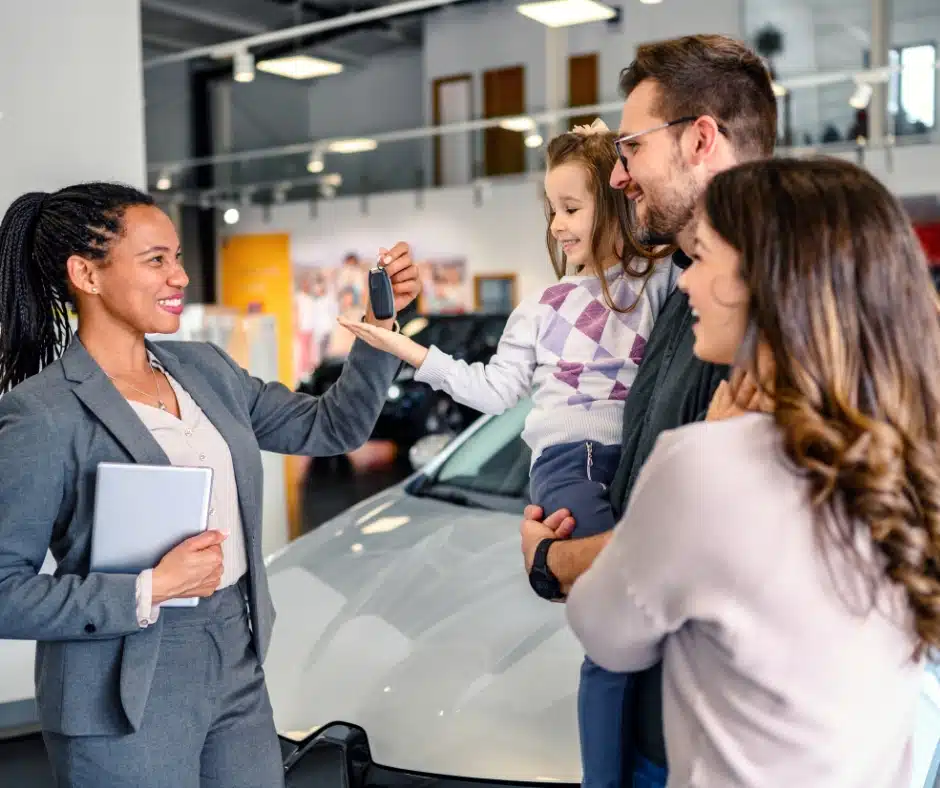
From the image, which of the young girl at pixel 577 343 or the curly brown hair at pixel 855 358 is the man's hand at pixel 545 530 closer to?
the young girl at pixel 577 343

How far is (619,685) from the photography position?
4.86 ft

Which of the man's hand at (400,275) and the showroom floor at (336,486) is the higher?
the man's hand at (400,275)

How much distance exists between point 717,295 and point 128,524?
3.34ft

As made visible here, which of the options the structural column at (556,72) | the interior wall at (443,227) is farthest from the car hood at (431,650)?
the structural column at (556,72)

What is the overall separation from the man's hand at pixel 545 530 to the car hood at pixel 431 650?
598mm

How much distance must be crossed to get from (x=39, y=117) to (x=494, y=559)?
6.75 ft

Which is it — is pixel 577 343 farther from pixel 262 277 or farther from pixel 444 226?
pixel 262 277

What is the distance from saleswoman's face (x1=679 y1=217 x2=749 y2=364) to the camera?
3.72 ft

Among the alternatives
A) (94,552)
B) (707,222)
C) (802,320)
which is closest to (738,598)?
(802,320)

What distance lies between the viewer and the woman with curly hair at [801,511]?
1038 millimetres

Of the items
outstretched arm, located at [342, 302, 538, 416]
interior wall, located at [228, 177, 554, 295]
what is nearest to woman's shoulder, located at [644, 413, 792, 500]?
outstretched arm, located at [342, 302, 538, 416]

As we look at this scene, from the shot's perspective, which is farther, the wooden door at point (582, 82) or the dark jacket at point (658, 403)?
the wooden door at point (582, 82)

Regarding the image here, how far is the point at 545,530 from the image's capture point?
1590 mm

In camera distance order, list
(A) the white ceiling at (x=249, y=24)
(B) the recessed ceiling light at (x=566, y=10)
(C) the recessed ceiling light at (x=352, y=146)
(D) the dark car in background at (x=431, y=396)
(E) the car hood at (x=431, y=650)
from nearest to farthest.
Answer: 1. (E) the car hood at (x=431, y=650)
2. (B) the recessed ceiling light at (x=566, y=10)
3. (D) the dark car in background at (x=431, y=396)
4. (A) the white ceiling at (x=249, y=24)
5. (C) the recessed ceiling light at (x=352, y=146)
